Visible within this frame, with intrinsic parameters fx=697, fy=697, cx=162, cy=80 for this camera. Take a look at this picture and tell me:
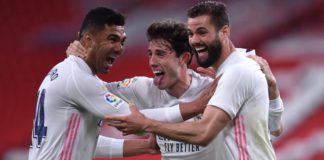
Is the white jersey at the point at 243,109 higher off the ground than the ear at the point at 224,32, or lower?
lower

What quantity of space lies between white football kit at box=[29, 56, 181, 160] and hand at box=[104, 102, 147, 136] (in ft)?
0.10

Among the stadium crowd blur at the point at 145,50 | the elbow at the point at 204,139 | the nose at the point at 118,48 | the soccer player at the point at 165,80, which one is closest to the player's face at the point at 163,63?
the soccer player at the point at 165,80

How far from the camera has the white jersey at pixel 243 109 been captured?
3.16 m

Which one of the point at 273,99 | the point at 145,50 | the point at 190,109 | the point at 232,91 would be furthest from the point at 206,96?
the point at 145,50

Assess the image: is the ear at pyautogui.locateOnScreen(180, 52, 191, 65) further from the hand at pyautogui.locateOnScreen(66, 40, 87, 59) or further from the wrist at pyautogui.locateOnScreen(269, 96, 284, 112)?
the hand at pyautogui.locateOnScreen(66, 40, 87, 59)

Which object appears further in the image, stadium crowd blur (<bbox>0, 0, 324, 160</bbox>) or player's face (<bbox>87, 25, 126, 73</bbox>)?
stadium crowd blur (<bbox>0, 0, 324, 160</bbox>)

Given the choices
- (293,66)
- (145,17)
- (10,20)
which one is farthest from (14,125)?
(293,66)

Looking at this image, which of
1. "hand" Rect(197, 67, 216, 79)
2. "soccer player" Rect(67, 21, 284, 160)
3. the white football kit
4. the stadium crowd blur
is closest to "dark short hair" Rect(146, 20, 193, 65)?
"soccer player" Rect(67, 21, 284, 160)

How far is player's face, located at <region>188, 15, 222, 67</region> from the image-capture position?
3412 millimetres

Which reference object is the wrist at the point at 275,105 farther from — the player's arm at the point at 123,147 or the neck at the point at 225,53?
the player's arm at the point at 123,147

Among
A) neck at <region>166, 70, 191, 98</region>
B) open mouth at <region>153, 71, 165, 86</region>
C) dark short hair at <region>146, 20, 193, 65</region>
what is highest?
dark short hair at <region>146, 20, 193, 65</region>

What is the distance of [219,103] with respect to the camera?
314cm

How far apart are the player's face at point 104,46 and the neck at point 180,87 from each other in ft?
1.44

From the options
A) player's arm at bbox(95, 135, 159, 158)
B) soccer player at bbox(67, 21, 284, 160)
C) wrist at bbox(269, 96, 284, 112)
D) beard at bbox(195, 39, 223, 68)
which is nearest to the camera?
beard at bbox(195, 39, 223, 68)
